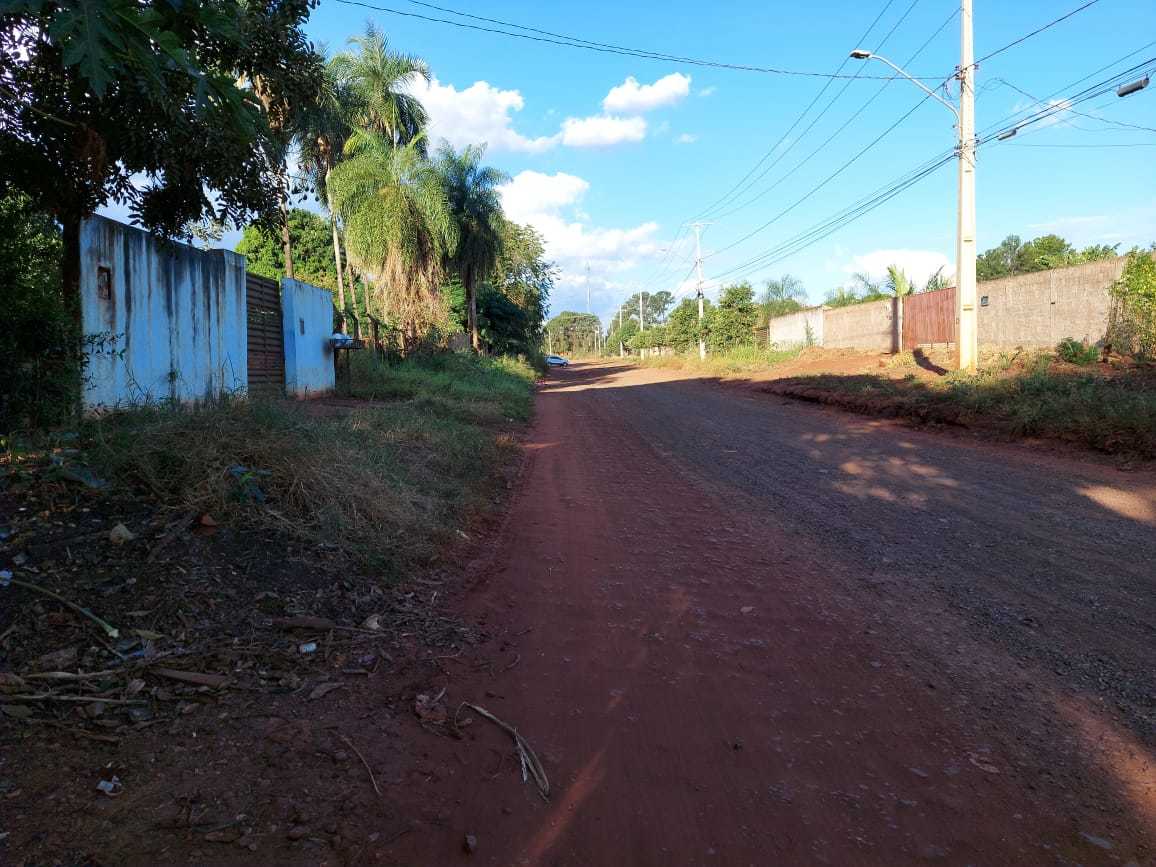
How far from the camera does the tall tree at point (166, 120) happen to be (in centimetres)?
473

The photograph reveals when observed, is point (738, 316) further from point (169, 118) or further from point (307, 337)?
point (169, 118)

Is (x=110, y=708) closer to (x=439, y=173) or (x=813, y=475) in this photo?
(x=813, y=475)

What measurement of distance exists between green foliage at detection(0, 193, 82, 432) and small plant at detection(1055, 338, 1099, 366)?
17.7 metres

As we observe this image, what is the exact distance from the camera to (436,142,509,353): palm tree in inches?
1211

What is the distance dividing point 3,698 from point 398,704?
153 cm

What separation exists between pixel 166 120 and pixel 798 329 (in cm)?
3354

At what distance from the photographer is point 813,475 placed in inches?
348

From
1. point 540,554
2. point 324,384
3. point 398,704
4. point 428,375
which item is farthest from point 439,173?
point 398,704

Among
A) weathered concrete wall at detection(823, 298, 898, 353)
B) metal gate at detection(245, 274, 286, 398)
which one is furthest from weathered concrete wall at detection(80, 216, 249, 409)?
weathered concrete wall at detection(823, 298, 898, 353)

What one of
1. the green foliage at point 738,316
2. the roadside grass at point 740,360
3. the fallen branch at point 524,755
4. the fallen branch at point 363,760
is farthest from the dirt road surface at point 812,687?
the green foliage at point 738,316

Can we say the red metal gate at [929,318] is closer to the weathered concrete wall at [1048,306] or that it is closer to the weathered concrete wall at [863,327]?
the weathered concrete wall at [863,327]

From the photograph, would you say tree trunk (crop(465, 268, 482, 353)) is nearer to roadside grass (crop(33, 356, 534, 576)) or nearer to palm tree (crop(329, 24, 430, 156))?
palm tree (crop(329, 24, 430, 156))

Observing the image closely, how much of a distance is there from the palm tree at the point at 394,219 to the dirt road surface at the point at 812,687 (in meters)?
20.4

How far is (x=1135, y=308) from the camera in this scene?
48.9 ft
